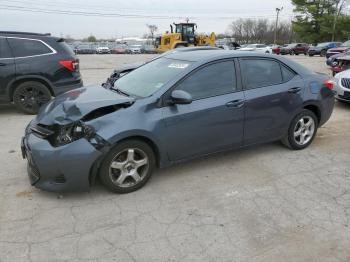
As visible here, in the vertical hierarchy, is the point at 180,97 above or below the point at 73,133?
above

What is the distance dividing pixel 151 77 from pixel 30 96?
13.4 feet

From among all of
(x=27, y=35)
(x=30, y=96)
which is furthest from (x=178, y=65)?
(x=27, y=35)

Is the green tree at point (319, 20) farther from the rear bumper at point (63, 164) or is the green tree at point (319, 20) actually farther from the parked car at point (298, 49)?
the rear bumper at point (63, 164)

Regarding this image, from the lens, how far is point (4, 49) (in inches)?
275

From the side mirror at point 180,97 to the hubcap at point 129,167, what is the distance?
68 centimetres

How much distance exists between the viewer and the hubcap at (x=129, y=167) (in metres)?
3.61

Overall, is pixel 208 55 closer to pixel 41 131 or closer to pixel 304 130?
pixel 304 130

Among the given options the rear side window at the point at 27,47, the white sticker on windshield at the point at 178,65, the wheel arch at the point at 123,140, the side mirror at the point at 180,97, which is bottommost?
the wheel arch at the point at 123,140

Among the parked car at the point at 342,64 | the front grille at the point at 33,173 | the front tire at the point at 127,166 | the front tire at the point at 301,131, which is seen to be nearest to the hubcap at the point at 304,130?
the front tire at the point at 301,131

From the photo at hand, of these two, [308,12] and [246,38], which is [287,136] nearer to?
[308,12]

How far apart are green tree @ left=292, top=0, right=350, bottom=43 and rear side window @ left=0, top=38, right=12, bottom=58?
54.6 m

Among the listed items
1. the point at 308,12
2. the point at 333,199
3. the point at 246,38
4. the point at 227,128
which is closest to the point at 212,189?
the point at 227,128

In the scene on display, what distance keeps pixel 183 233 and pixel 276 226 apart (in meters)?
0.89

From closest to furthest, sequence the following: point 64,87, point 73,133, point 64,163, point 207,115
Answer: point 64,163
point 73,133
point 207,115
point 64,87
